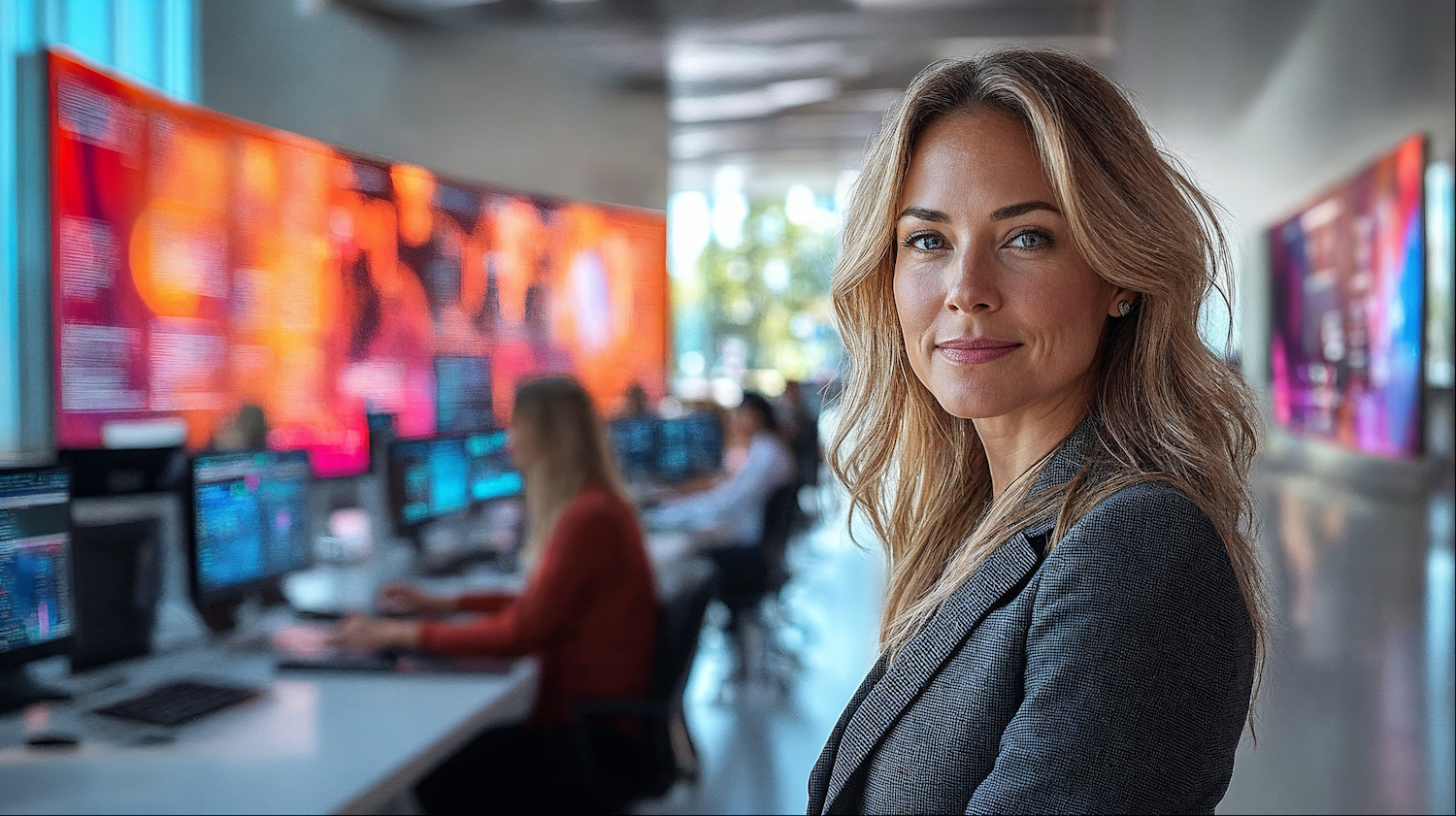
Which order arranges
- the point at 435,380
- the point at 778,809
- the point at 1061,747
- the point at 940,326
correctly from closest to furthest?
the point at 1061,747 → the point at 940,326 → the point at 778,809 → the point at 435,380

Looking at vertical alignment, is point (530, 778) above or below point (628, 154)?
below

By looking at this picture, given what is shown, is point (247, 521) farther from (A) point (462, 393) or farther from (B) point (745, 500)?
(B) point (745, 500)

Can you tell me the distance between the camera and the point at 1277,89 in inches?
83.4

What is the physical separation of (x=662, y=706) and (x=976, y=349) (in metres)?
1.84

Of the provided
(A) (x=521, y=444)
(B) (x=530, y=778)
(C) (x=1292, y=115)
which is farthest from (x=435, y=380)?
(C) (x=1292, y=115)

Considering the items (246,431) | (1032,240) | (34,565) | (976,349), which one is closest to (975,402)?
(976,349)

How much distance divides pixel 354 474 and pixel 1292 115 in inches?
123

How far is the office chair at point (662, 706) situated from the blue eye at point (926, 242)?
1785 mm

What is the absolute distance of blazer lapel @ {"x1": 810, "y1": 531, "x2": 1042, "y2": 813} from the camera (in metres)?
0.86

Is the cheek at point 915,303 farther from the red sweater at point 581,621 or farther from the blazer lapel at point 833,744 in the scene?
the red sweater at point 581,621

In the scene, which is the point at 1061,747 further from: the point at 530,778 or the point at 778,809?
the point at 778,809

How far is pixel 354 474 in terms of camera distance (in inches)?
151

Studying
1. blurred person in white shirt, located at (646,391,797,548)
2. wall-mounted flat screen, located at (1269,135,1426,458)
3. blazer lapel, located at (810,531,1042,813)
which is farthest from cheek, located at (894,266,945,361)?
blurred person in white shirt, located at (646,391,797,548)

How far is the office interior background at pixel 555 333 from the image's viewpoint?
1.95m
